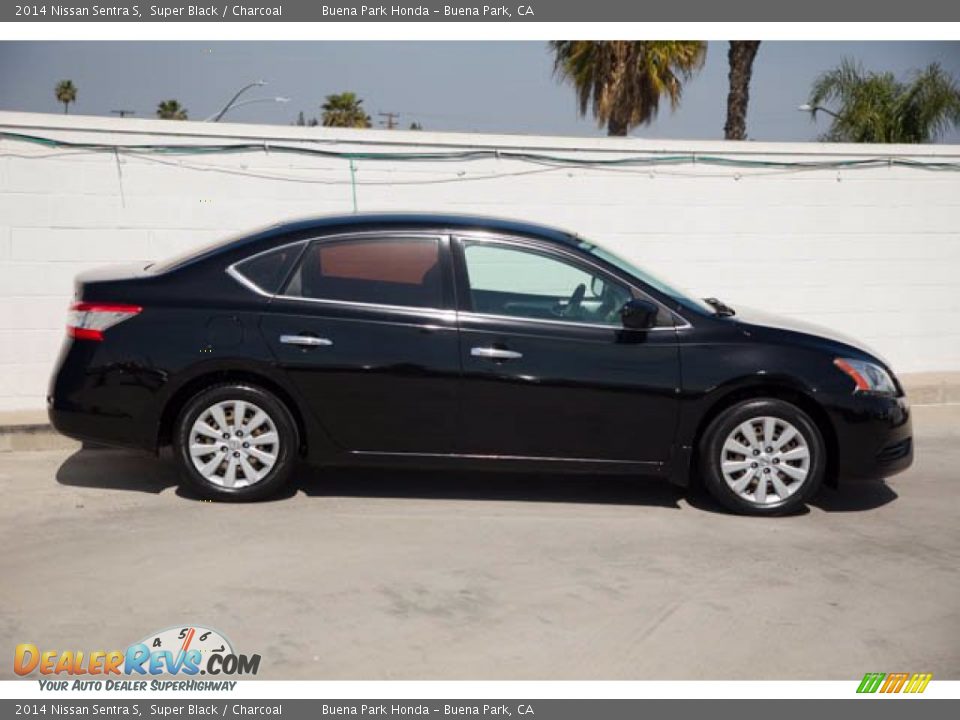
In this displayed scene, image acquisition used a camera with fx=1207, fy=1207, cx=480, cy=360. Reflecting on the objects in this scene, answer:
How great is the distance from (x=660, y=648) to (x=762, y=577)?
1132 mm

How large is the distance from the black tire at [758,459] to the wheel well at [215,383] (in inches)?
89.2

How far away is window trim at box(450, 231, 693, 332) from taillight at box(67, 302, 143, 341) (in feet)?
5.84

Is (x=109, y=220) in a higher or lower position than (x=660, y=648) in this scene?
higher

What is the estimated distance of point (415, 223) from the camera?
6.94 meters

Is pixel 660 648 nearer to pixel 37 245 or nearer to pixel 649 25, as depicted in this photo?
pixel 649 25

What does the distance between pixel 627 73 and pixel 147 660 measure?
1858cm

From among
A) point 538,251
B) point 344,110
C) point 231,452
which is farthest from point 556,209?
point 344,110

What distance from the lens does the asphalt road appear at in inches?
185

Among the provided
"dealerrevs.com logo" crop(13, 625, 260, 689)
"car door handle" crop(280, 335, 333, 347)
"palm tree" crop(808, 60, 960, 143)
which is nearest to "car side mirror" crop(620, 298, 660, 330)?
"car door handle" crop(280, 335, 333, 347)

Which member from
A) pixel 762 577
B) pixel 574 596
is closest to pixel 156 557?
pixel 574 596

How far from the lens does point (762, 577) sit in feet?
18.8

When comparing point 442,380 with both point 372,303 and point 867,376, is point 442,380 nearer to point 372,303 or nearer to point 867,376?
point 372,303

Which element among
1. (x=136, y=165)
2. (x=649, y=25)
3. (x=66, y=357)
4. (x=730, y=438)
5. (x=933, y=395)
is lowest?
(x=933, y=395)

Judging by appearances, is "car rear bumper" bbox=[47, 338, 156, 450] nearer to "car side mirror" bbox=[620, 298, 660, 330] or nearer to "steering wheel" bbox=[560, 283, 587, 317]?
"steering wheel" bbox=[560, 283, 587, 317]
